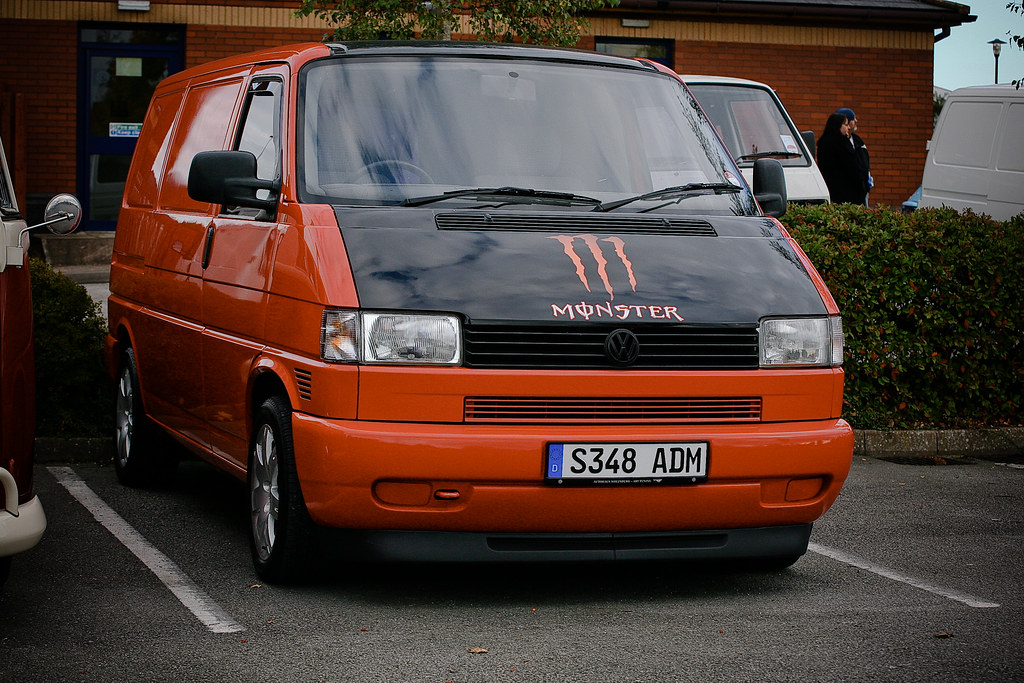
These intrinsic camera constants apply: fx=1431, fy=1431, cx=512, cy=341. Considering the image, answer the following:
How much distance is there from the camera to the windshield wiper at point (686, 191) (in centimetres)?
580

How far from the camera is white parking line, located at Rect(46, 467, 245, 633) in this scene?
500cm

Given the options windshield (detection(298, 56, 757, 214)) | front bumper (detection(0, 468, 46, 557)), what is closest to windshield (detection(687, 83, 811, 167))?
windshield (detection(298, 56, 757, 214))

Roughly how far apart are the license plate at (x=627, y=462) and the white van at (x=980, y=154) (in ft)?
30.9

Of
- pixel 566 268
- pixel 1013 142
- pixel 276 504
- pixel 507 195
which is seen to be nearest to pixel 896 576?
pixel 566 268

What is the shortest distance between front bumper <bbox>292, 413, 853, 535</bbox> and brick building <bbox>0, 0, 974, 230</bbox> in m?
11.9

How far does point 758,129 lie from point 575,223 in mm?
8594

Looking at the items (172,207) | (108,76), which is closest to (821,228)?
(172,207)

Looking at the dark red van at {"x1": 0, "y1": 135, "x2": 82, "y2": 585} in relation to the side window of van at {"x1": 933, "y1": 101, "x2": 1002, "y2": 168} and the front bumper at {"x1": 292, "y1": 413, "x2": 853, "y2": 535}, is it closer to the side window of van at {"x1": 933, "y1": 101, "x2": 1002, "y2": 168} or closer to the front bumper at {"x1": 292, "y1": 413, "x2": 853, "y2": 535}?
the front bumper at {"x1": 292, "y1": 413, "x2": 853, "y2": 535}

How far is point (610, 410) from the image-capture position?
5.00 metres

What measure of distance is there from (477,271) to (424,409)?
21.5 inches

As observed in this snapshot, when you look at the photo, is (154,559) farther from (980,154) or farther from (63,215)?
(980,154)

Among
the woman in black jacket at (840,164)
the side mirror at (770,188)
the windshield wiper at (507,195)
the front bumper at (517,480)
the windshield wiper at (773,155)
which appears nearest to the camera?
the front bumper at (517,480)

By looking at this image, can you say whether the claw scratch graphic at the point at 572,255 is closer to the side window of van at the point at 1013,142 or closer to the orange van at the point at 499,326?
the orange van at the point at 499,326

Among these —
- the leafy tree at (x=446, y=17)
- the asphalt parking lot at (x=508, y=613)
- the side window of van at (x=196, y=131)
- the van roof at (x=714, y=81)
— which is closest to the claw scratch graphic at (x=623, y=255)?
the asphalt parking lot at (x=508, y=613)
